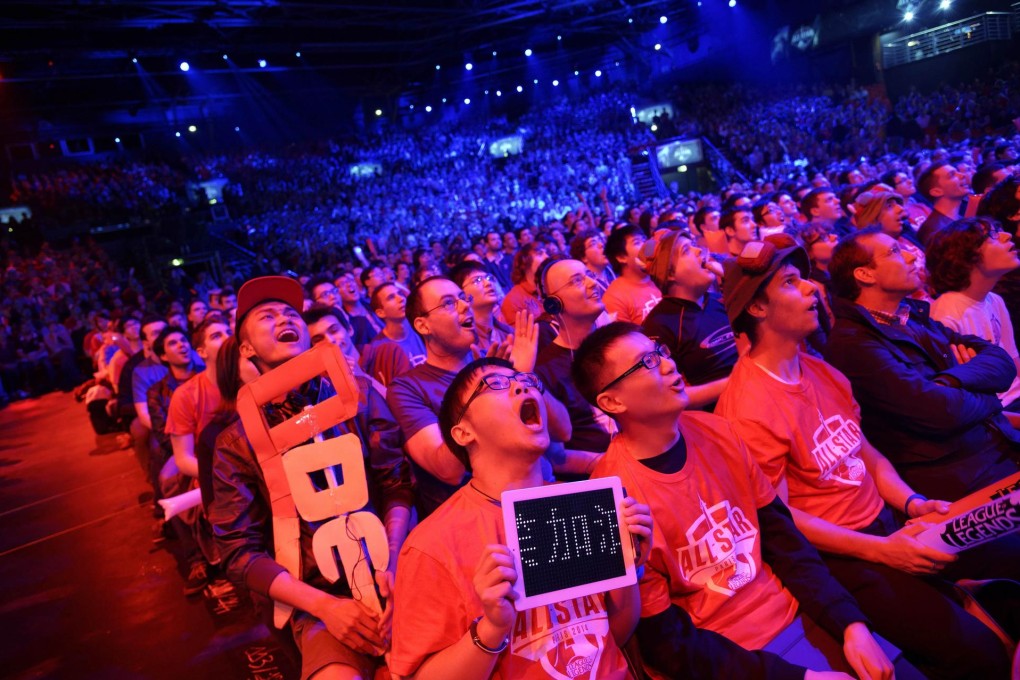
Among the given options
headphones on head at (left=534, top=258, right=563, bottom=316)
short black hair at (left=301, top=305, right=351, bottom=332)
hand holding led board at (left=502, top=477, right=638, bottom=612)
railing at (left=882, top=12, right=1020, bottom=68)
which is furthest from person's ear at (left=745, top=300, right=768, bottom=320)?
railing at (left=882, top=12, right=1020, bottom=68)

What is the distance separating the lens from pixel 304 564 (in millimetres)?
2162

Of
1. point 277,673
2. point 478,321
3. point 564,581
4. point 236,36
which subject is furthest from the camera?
point 236,36

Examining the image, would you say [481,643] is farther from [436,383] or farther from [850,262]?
[850,262]

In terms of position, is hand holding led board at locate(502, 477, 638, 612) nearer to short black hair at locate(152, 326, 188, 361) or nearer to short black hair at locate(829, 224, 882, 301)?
short black hair at locate(829, 224, 882, 301)

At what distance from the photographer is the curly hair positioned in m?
2.99

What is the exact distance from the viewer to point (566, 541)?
4.44 feet

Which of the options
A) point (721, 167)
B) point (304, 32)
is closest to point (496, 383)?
point (721, 167)

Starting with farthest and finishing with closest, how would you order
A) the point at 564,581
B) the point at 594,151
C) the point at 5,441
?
the point at 594,151 < the point at 5,441 < the point at 564,581

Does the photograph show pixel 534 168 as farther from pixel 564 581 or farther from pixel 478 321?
pixel 564 581

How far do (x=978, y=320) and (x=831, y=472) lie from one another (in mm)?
1575

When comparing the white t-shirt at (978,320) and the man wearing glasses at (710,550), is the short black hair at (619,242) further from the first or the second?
the man wearing glasses at (710,550)

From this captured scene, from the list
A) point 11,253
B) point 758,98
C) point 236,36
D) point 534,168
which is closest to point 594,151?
point 534,168

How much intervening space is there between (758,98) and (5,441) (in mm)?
22946

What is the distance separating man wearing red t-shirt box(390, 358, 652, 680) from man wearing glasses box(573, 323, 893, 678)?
0.19 m
